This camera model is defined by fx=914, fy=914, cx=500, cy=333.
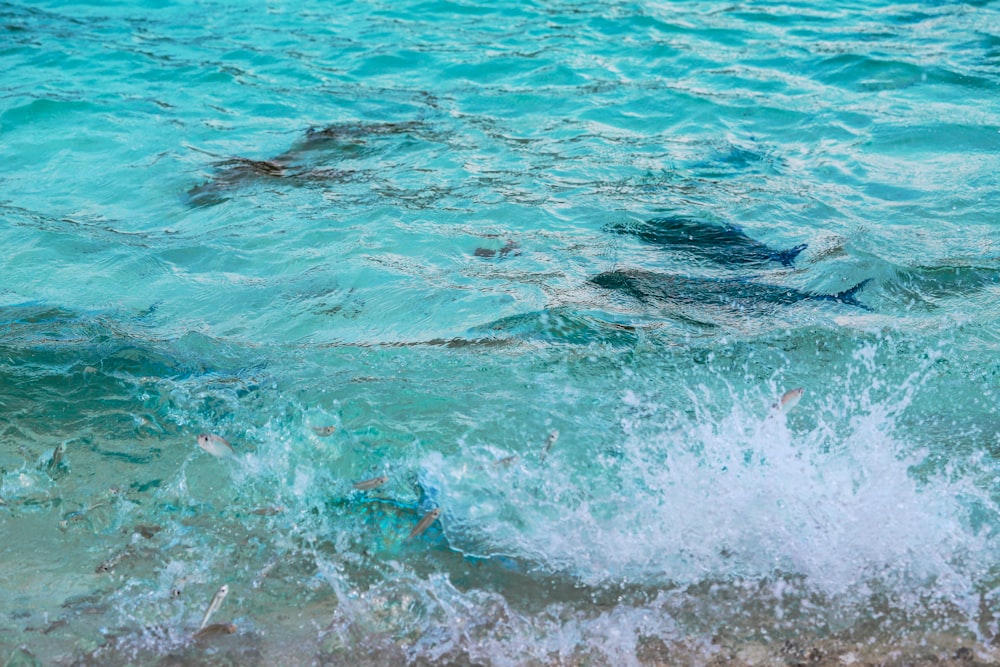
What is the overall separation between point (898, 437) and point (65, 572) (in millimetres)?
3534

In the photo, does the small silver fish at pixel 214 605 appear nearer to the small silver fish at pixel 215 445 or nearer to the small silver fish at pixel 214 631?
the small silver fish at pixel 214 631

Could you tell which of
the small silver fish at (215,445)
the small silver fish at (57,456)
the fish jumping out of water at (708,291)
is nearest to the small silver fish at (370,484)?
the small silver fish at (215,445)

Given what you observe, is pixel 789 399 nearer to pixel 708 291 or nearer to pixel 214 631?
pixel 708 291

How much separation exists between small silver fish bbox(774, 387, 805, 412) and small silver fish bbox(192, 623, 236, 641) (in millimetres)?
2398

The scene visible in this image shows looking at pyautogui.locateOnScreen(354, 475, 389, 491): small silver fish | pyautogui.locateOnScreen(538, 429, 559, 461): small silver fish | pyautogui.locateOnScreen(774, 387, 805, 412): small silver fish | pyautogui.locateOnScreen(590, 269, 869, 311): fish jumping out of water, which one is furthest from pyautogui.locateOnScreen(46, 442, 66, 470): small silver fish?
pyautogui.locateOnScreen(774, 387, 805, 412): small silver fish

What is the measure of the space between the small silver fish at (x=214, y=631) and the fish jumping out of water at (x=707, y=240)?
3701mm

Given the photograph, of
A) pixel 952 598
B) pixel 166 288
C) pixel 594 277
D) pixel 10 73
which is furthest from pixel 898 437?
pixel 10 73

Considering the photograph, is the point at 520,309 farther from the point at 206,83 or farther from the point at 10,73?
the point at 10,73

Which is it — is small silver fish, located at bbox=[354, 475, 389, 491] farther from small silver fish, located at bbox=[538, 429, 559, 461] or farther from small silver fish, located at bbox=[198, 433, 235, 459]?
small silver fish, located at bbox=[538, 429, 559, 461]

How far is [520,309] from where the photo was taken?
5.21m

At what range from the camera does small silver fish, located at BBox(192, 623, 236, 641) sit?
10.5 feet

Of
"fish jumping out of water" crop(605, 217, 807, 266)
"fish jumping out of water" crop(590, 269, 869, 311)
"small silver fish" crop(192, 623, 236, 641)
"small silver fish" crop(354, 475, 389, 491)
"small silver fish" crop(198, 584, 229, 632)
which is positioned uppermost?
"fish jumping out of water" crop(605, 217, 807, 266)

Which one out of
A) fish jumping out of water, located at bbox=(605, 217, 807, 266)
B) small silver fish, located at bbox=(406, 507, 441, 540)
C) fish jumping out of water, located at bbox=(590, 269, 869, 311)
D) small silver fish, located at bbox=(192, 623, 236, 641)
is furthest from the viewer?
fish jumping out of water, located at bbox=(605, 217, 807, 266)

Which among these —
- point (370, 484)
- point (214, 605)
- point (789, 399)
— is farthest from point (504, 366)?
point (214, 605)
